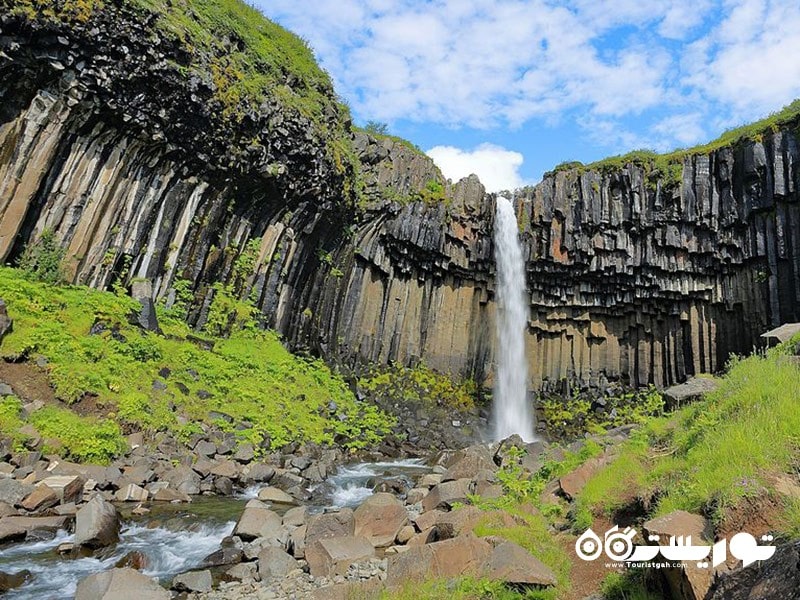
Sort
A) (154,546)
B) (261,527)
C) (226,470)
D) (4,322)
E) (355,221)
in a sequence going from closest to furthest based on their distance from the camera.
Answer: (154,546), (261,527), (226,470), (4,322), (355,221)

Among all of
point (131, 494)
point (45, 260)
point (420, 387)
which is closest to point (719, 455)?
point (131, 494)

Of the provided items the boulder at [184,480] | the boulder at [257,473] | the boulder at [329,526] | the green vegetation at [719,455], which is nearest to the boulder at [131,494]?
the boulder at [184,480]

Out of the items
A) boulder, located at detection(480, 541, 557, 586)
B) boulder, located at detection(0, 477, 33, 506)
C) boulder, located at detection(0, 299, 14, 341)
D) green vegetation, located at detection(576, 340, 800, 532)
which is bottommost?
boulder, located at detection(0, 477, 33, 506)

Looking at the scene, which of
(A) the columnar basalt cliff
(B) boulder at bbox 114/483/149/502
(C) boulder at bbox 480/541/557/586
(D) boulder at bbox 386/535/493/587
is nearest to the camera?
(C) boulder at bbox 480/541/557/586

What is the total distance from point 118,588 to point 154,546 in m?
2.32

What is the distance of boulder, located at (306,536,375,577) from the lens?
679 centimetres

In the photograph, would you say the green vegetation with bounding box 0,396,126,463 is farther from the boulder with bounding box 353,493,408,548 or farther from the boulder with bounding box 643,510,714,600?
the boulder with bounding box 643,510,714,600

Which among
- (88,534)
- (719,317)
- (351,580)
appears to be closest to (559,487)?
(351,580)

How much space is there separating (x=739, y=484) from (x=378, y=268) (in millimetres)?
24114

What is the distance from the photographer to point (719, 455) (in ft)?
16.8

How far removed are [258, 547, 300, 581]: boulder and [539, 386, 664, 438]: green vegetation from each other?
22.5 metres

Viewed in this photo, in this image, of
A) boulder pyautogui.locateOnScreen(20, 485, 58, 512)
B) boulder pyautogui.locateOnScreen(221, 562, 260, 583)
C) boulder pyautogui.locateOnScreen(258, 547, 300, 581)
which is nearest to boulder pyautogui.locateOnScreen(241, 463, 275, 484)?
boulder pyautogui.locateOnScreen(20, 485, 58, 512)

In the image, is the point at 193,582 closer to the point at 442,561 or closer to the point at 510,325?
the point at 442,561

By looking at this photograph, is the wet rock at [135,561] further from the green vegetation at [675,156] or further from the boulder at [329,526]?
the green vegetation at [675,156]
